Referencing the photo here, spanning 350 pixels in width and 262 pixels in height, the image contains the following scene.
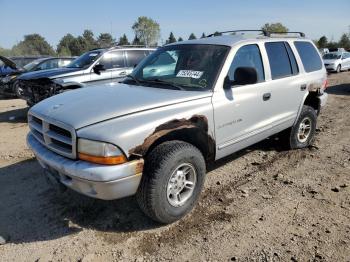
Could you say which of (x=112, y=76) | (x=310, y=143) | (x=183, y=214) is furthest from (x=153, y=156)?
(x=112, y=76)

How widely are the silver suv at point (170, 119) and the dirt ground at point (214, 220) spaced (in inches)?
14.8

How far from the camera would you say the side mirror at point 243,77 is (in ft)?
→ 13.3

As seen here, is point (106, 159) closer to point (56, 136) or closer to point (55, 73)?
point (56, 136)

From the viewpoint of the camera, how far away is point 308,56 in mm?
5711

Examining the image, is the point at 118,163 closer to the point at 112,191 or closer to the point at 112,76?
the point at 112,191

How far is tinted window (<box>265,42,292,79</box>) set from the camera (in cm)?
482

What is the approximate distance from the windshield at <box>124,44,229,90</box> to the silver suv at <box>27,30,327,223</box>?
0.01 metres

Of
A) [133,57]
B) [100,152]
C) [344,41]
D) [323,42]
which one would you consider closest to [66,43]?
[323,42]

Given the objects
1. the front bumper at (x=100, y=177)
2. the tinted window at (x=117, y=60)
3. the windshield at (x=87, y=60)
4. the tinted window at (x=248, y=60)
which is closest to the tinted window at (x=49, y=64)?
the windshield at (x=87, y=60)

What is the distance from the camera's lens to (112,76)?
901 cm

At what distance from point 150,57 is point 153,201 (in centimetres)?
243

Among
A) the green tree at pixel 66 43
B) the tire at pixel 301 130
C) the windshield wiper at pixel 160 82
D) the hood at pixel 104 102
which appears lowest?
the tire at pixel 301 130

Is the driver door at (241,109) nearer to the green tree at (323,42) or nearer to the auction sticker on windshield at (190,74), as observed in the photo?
the auction sticker on windshield at (190,74)

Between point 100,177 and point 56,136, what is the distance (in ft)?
2.41
